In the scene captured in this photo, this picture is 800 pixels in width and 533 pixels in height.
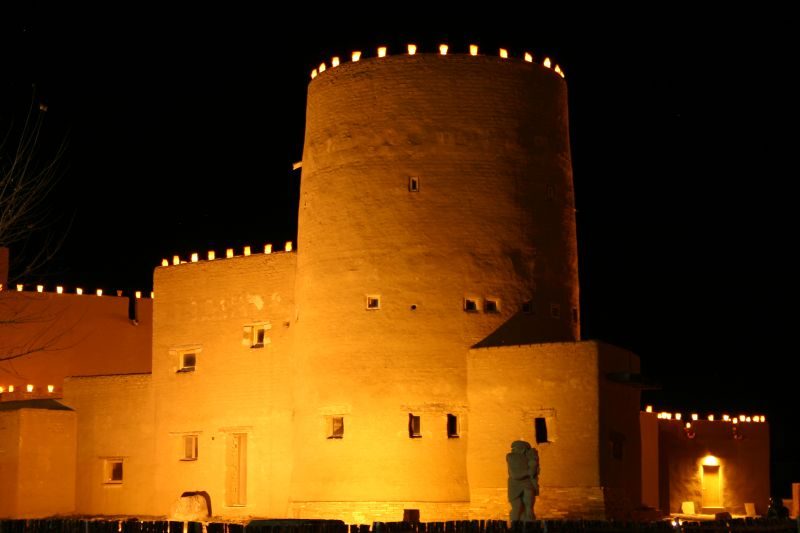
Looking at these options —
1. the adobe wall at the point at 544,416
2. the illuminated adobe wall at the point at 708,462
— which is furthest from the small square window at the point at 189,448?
the illuminated adobe wall at the point at 708,462

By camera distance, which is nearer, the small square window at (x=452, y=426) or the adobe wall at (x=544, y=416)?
the adobe wall at (x=544, y=416)

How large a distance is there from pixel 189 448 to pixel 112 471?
2924mm

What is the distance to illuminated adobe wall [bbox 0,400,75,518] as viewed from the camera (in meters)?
40.1

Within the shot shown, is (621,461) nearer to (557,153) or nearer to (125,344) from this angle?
(557,153)

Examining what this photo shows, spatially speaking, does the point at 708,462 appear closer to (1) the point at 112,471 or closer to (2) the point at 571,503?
(2) the point at 571,503

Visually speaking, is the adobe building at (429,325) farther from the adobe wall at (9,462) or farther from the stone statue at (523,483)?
the adobe wall at (9,462)

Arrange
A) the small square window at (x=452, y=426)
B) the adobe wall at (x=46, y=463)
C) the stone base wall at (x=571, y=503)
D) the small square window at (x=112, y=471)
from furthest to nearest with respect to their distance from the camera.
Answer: the small square window at (x=112, y=471) < the adobe wall at (x=46, y=463) < the small square window at (x=452, y=426) < the stone base wall at (x=571, y=503)

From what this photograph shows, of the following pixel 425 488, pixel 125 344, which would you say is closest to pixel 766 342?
pixel 125 344

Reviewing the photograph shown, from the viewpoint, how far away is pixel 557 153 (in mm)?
36781

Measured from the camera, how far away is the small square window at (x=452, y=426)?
113 ft

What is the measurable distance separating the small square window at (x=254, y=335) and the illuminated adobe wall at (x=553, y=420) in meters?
6.61

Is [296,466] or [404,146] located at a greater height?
[404,146]

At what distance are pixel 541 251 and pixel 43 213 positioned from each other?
25.3m

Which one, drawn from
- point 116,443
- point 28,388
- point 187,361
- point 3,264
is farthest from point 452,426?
point 3,264
